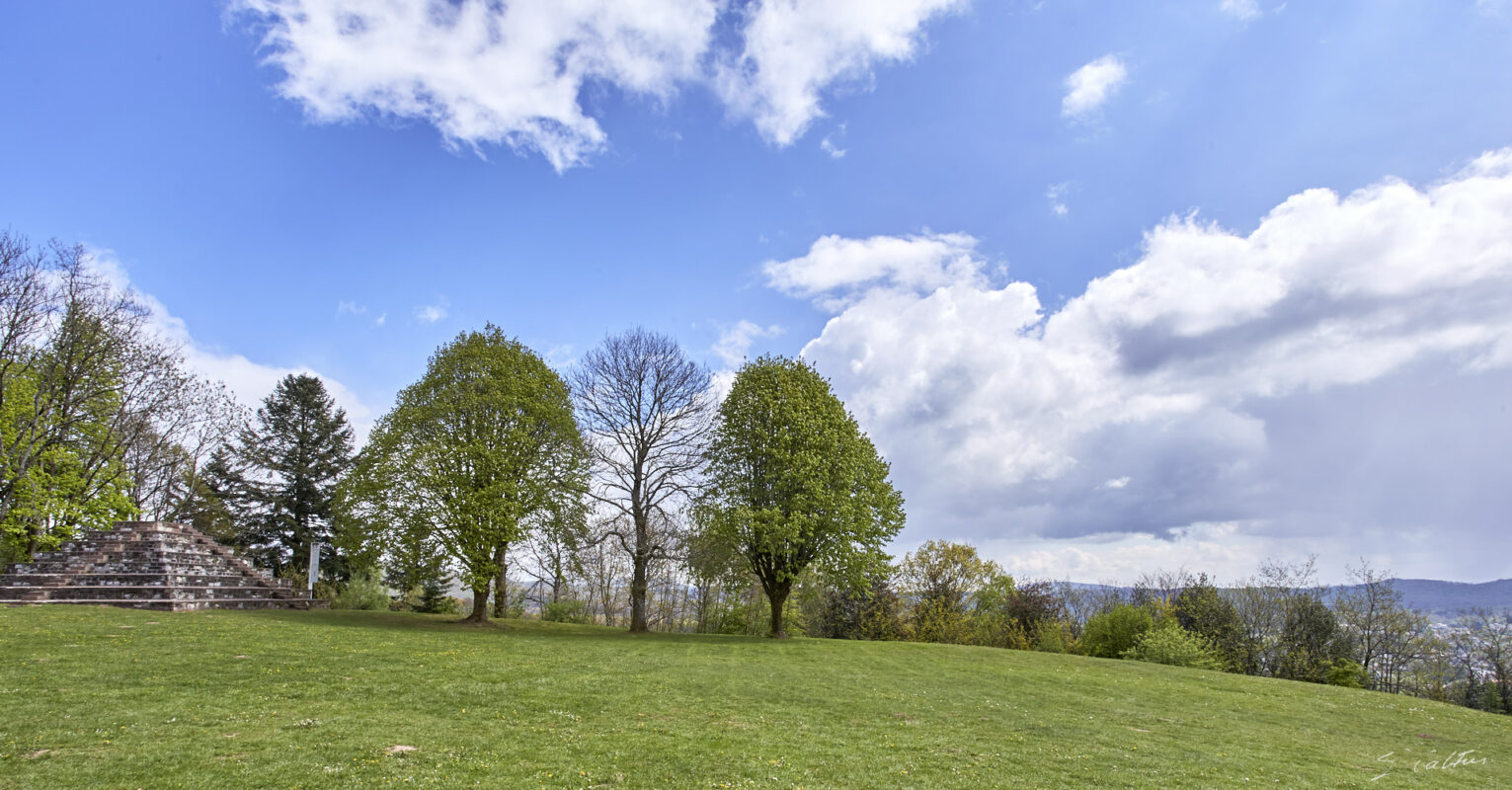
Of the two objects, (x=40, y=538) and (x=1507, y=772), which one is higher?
(x=40, y=538)

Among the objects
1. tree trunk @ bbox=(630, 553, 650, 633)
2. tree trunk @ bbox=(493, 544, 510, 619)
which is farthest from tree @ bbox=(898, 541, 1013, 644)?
tree trunk @ bbox=(493, 544, 510, 619)

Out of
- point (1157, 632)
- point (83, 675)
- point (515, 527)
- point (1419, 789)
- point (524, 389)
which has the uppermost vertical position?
point (524, 389)

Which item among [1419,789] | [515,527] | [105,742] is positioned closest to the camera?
[105,742]

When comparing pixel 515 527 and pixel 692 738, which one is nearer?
pixel 692 738

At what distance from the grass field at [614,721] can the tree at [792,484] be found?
5.57 metres

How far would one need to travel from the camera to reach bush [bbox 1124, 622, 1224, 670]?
2842 centimetres

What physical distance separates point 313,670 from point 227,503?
3802cm

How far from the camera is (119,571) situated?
25062 mm

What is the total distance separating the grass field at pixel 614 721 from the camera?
323 inches

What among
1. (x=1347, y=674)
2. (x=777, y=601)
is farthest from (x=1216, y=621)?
(x=777, y=601)

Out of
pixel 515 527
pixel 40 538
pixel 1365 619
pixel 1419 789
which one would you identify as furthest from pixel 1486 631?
pixel 40 538

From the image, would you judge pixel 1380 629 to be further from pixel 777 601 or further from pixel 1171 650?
pixel 777 601

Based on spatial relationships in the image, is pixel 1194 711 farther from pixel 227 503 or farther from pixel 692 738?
pixel 227 503

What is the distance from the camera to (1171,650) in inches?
1123
